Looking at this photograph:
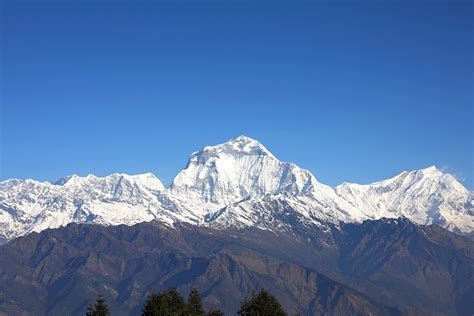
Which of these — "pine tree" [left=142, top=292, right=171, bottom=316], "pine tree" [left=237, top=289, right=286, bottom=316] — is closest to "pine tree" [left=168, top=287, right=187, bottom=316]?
"pine tree" [left=142, top=292, right=171, bottom=316]

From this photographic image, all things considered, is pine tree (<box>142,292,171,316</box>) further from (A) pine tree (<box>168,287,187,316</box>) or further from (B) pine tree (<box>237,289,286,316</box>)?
(B) pine tree (<box>237,289,286,316</box>)

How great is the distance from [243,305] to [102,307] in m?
23.8

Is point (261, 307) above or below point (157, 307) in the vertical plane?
above

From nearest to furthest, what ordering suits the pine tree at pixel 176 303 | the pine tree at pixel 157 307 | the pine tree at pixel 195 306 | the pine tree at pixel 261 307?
1. the pine tree at pixel 157 307
2. the pine tree at pixel 261 307
3. the pine tree at pixel 176 303
4. the pine tree at pixel 195 306

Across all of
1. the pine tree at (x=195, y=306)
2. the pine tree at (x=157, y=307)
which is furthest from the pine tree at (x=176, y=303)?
the pine tree at (x=157, y=307)

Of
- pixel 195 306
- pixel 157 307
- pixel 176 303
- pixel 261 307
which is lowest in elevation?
pixel 157 307

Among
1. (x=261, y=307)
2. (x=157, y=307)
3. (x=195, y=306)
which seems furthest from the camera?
(x=195, y=306)

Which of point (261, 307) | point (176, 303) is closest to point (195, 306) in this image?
point (176, 303)

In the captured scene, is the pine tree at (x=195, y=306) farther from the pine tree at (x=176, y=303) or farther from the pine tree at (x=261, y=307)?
the pine tree at (x=261, y=307)

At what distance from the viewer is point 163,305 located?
14812 cm

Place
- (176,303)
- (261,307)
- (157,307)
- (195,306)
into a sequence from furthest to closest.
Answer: (195,306) < (176,303) < (261,307) < (157,307)

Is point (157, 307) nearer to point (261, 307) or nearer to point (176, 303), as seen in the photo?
point (176, 303)

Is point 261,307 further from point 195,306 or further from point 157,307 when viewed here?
point 195,306

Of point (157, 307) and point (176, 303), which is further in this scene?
point (176, 303)
